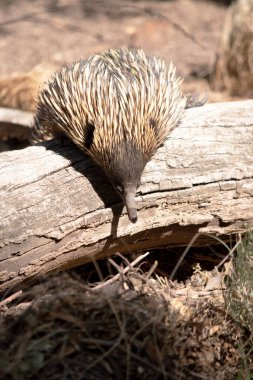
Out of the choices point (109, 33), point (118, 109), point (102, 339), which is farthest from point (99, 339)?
point (109, 33)

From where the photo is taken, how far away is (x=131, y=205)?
307cm

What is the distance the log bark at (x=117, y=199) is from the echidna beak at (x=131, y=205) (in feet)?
0.38

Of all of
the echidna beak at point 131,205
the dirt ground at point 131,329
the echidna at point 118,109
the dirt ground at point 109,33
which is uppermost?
the echidna at point 118,109

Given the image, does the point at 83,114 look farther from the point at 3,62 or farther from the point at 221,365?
the point at 3,62

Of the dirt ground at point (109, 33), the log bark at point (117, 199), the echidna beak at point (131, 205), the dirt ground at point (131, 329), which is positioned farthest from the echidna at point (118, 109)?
the dirt ground at point (109, 33)

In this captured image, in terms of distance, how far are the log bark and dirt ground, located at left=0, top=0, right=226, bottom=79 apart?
3.69m

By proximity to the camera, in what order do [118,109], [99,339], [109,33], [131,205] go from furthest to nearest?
1. [109,33]
2. [118,109]
3. [131,205]
4. [99,339]

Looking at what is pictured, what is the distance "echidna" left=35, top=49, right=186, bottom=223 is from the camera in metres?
3.16

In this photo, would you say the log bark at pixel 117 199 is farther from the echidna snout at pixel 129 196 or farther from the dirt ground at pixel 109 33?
the dirt ground at pixel 109 33

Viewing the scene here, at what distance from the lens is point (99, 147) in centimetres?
323

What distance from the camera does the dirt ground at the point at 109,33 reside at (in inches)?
288

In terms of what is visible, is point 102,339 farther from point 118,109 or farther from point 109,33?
point 109,33

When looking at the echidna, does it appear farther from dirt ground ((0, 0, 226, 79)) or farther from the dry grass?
dirt ground ((0, 0, 226, 79))

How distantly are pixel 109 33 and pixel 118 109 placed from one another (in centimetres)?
478
